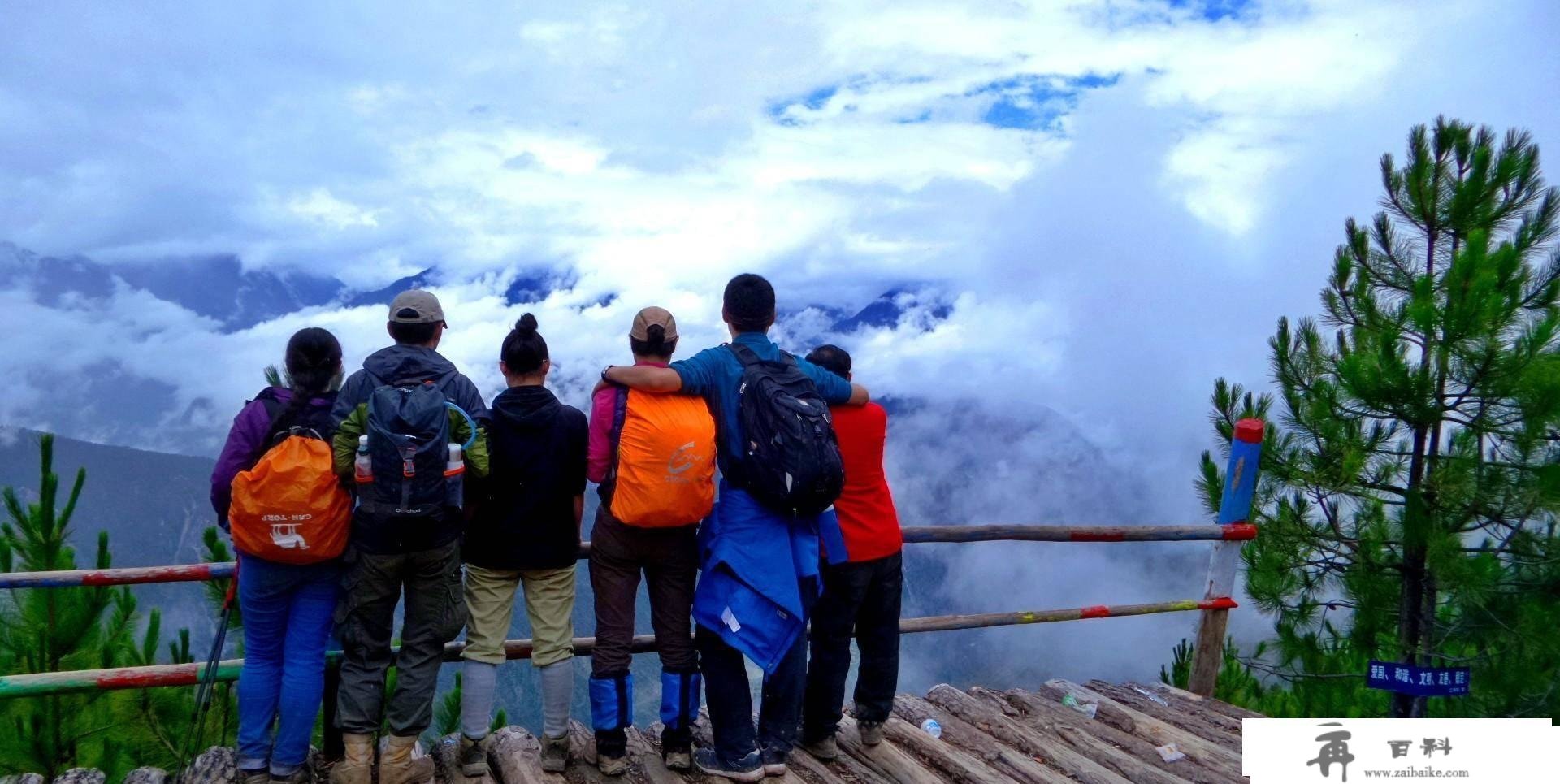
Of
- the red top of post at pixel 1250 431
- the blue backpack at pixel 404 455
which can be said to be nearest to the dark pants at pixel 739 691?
the blue backpack at pixel 404 455

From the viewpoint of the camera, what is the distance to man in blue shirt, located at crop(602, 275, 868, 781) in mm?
3693

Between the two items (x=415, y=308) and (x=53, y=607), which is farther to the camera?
(x=53, y=607)

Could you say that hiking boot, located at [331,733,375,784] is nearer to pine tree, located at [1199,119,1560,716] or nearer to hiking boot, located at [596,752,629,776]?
hiking boot, located at [596,752,629,776]

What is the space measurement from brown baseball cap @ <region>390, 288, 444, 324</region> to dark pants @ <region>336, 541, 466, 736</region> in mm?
790

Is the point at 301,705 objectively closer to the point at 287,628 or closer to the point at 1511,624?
the point at 287,628

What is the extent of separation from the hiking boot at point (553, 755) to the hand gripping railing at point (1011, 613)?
1.06ft

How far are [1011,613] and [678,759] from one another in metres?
2.01

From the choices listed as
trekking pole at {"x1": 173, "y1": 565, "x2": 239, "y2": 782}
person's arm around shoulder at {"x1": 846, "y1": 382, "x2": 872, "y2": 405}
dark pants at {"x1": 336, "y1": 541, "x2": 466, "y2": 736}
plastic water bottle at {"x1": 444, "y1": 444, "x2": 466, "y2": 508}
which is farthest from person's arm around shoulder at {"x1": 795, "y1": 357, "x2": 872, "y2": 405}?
trekking pole at {"x1": 173, "y1": 565, "x2": 239, "y2": 782}

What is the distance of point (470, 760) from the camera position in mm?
3783

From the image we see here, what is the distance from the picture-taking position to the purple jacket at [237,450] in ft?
10.9

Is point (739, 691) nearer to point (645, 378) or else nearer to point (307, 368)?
point (645, 378)

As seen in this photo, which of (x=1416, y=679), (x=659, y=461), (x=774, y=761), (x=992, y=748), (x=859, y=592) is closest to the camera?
(x=659, y=461)

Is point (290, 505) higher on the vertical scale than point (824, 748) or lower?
higher

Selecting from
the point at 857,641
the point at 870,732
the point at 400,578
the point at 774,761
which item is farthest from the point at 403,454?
the point at 870,732
